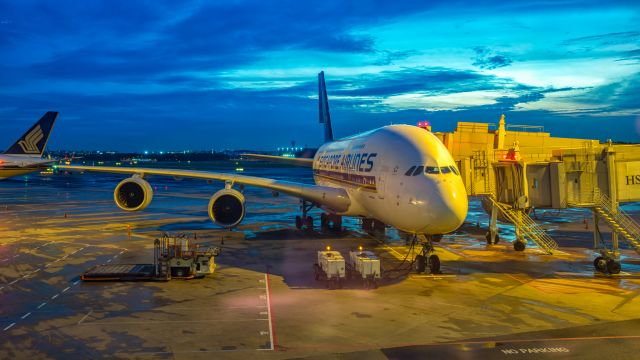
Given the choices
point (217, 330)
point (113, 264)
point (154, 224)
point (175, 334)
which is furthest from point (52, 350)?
point (154, 224)

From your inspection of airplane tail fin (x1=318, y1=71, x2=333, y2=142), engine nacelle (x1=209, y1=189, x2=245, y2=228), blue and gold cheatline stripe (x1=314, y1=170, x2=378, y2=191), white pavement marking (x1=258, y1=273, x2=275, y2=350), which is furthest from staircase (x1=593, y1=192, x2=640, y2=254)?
airplane tail fin (x1=318, y1=71, x2=333, y2=142)

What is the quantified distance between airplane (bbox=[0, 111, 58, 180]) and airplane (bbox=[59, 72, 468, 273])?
25.3 m

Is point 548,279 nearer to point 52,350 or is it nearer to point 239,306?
point 239,306

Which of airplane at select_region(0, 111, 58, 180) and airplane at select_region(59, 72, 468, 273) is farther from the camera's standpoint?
airplane at select_region(0, 111, 58, 180)

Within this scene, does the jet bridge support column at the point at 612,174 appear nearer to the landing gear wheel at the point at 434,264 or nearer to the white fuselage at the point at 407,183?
the white fuselage at the point at 407,183

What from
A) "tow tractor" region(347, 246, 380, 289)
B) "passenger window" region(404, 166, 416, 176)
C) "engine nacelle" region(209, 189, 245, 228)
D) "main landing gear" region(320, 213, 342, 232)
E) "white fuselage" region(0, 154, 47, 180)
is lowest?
"tow tractor" region(347, 246, 380, 289)

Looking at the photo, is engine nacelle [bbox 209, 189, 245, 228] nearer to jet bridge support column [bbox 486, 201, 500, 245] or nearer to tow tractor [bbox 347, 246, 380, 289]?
tow tractor [bbox 347, 246, 380, 289]

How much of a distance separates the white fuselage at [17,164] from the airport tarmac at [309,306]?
1103 inches

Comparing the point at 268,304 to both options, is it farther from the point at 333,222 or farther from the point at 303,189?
the point at 333,222

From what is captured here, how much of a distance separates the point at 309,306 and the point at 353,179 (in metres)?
9.29

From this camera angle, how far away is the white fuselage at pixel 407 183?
1677 cm

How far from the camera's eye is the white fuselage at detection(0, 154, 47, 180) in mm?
49875

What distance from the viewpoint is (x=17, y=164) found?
5006 cm

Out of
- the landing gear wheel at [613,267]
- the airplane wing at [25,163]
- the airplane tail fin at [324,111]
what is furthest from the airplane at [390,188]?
the airplane wing at [25,163]
